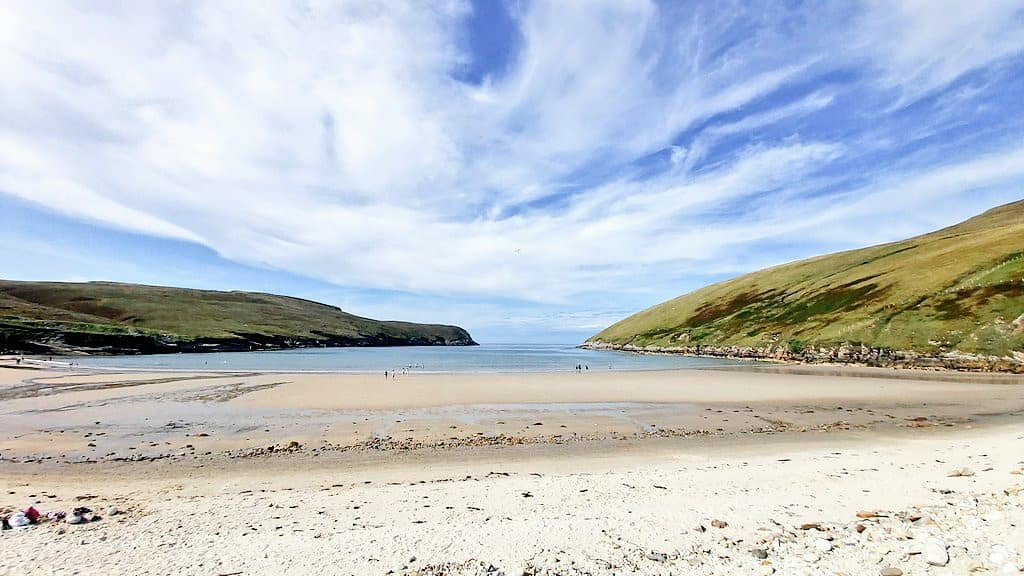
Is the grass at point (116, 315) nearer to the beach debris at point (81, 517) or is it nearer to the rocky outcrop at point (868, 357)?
the beach debris at point (81, 517)

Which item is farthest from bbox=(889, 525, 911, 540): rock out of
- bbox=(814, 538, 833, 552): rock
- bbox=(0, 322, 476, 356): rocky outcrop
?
bbox=(0, 322, 476, 356): rocky outcrop

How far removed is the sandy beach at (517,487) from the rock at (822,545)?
0.13 ft

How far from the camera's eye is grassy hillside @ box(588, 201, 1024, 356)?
60.1 m

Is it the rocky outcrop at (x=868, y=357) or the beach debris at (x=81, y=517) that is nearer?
the beach debris at (x=81, y=517)

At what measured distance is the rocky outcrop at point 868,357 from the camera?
51719 millimetres

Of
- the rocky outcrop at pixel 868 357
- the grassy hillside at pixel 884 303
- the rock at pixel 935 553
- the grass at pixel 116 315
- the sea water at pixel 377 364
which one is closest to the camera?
the rock at pixel 935 553

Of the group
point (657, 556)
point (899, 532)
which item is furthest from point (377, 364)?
point (899, 532)

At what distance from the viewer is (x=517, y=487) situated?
12633 mm

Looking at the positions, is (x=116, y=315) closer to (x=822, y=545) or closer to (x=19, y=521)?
(x=19, y=521)

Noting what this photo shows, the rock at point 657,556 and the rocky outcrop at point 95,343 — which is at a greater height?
the rocky outcrop at point 95,343

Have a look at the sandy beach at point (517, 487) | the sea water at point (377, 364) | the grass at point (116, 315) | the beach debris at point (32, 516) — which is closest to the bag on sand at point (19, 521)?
the beach debris at point (32, 516)

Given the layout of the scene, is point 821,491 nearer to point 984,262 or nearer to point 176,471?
point 176,471

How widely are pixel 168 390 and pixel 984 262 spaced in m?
108

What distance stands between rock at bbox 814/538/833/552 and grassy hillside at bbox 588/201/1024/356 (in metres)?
65.1
